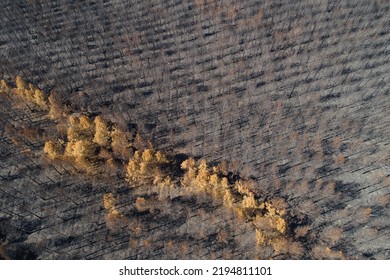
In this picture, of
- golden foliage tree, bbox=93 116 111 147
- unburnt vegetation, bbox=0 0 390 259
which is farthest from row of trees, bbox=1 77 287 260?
unburnt vegetation, bbox=0 0 390 259

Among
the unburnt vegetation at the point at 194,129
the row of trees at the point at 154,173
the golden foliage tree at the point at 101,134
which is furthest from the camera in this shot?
the golden foliage tree at the point at 101,134

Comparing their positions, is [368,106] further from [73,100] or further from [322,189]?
[73,100]

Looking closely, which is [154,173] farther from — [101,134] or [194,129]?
[194,129]

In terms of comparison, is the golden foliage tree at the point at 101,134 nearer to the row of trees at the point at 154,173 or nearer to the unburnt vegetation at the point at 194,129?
the row of trees at the point at 154,173

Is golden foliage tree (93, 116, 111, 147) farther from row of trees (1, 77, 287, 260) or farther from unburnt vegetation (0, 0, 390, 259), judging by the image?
unburnt vegetation (0, 0, 390, 259)

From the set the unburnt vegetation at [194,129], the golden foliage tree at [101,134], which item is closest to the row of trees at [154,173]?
the golden foliage tree at [101,134]

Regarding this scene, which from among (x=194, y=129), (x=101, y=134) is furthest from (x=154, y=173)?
(x=194, y=129)

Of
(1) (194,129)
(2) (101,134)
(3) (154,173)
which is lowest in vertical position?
(3) (154,173)

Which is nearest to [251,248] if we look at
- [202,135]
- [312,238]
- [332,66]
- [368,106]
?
[312,238]
